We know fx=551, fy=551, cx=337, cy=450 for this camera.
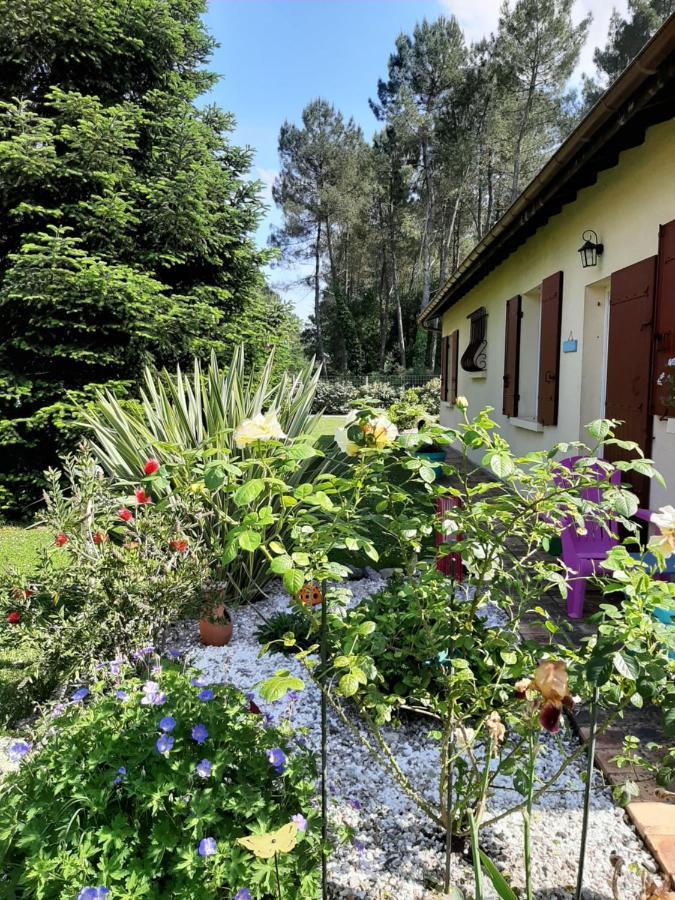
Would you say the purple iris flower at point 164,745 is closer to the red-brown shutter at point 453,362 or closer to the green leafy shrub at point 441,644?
the green leafy shrub at point 441,644

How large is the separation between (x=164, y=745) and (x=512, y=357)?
6386 millimetres

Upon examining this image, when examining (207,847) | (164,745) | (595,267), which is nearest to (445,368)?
(595,267)

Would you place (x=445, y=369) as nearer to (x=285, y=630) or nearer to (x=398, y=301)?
(x=285, y=630)

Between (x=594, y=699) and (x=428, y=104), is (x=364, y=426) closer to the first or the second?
(x=594, y=699)

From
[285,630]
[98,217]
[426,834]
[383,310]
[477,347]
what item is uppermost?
[383,310]

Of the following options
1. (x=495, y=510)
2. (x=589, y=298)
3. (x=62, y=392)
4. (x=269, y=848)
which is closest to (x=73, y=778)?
(x=269, y=848)

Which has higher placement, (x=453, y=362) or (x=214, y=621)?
(x=453, y=362)

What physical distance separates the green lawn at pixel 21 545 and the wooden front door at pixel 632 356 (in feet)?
14.3

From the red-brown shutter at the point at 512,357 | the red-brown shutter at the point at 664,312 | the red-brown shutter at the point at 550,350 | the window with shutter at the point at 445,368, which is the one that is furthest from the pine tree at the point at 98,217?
the window with shutter at the point at 445,368

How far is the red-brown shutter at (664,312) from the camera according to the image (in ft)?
10.7

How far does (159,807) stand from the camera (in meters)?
1.17

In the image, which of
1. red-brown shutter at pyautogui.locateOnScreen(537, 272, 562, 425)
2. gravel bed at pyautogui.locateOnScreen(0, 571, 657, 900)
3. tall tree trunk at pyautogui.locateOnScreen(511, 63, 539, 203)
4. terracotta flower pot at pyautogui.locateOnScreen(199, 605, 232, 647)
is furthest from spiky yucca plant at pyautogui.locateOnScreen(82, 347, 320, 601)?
tall tree trunk at pyautogui.locateOnScreen(511, 63, 539, 203)

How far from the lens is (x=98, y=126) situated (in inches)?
245

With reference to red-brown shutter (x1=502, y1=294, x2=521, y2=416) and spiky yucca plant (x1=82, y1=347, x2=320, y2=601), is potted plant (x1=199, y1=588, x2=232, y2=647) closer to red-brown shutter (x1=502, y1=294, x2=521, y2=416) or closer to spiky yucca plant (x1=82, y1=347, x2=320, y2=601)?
spiky yucca plant (x1=82, y1=347, x2=320, y2=601)
